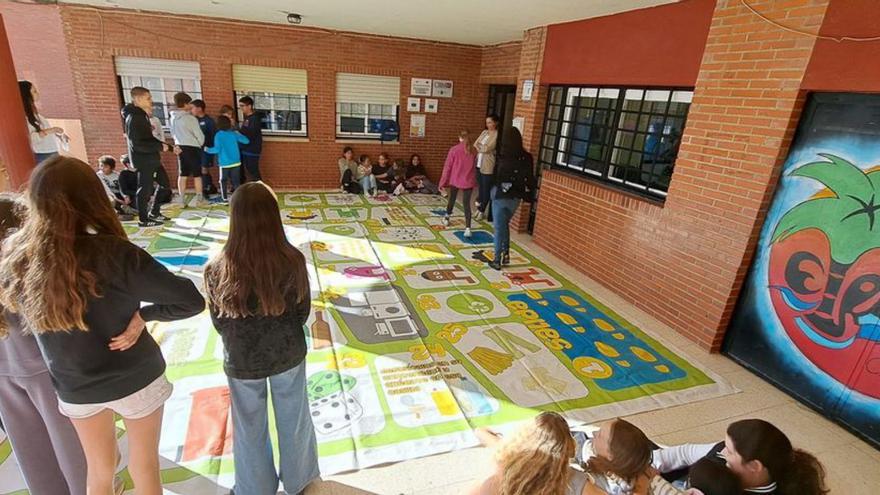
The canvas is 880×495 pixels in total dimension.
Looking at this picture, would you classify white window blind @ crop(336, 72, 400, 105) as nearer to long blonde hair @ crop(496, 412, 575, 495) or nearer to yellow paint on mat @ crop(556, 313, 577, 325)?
yellow paint on mat @ crop(556, 313, 577, 325)

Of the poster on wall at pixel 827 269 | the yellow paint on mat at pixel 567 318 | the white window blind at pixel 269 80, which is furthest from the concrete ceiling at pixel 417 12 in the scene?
the yellow paint on mat at pixel 567 318

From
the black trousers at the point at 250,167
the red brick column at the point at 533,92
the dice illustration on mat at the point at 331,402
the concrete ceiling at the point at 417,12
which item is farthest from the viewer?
the black trousers at the point at 250,167

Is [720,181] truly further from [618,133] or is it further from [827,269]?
[618,133]

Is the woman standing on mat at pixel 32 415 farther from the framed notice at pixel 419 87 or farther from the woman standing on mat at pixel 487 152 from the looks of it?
the framed notice at pixel 419 87

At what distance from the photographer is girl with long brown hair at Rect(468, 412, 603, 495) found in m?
1.35

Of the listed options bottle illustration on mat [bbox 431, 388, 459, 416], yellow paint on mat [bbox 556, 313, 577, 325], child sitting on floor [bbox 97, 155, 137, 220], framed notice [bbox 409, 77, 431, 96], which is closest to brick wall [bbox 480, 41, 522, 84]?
framed notice [bbox 409, 77, 431, 96]

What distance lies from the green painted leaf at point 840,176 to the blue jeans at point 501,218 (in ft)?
8.62

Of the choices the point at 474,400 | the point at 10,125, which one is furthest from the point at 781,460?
the point at 10,125

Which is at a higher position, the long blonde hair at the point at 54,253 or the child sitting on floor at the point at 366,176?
the long blonde hair at the point at 54,253

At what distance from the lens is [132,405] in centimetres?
162

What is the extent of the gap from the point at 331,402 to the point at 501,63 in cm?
707

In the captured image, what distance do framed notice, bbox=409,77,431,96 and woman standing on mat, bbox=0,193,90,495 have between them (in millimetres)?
7636

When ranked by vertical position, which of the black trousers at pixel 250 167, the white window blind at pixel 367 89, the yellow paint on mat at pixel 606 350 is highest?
the white window blind at pixel 367 89

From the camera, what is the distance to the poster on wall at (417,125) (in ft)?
28.9
